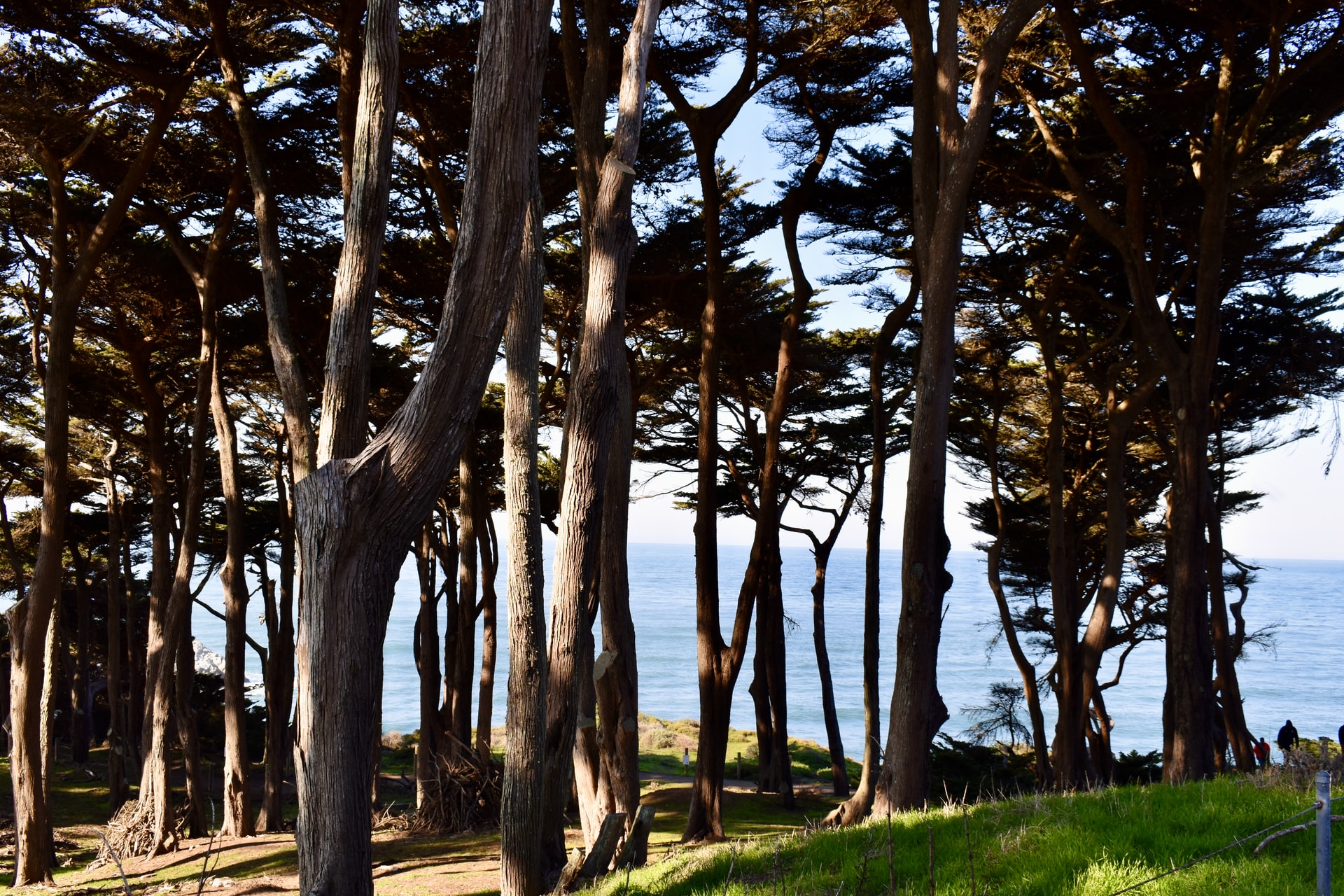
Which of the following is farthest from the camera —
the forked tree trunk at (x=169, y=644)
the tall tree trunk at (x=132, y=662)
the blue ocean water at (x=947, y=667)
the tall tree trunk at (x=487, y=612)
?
the blue ocean water at (x=947, y=667)

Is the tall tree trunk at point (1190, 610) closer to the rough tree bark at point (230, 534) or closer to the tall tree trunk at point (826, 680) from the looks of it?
the tall tree trunk at point (826, 680)

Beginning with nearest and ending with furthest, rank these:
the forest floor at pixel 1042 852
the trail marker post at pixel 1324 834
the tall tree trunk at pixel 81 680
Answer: the trail marker post at pixel 1324 834, the forest floor at pixel 1042 852, the tall tree trunk at pixel 81 680

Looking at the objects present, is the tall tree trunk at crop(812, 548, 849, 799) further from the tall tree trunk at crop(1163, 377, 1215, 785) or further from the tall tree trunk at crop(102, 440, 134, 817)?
the tall tree trunk at crop(102, 440, 134, 817)

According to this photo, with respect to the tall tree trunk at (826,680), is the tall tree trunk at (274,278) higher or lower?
higher

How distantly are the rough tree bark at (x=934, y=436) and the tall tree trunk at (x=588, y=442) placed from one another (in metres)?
2.08

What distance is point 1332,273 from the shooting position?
11266mm

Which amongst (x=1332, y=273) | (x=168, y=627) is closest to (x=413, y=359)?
(x=168, y=627)

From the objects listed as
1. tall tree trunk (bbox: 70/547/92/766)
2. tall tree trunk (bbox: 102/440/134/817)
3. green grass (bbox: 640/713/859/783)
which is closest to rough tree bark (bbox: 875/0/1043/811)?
tall tree trunk (bbox: 102/440/134/817)

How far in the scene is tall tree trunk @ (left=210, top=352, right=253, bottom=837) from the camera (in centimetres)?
1024

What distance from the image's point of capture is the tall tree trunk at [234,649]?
10242 millimetres

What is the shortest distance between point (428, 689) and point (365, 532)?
9.81 m

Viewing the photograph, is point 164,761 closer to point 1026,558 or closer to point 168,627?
point 168,627

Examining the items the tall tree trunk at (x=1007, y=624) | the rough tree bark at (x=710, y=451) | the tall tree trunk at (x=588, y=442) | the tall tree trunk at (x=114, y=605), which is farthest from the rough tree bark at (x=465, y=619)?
the tall tree trunk at (x=1007, y=624)

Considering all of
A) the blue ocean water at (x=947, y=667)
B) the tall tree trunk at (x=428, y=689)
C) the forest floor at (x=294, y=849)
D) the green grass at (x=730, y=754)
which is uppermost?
the tall tree trunk at (x=428, y=689)
